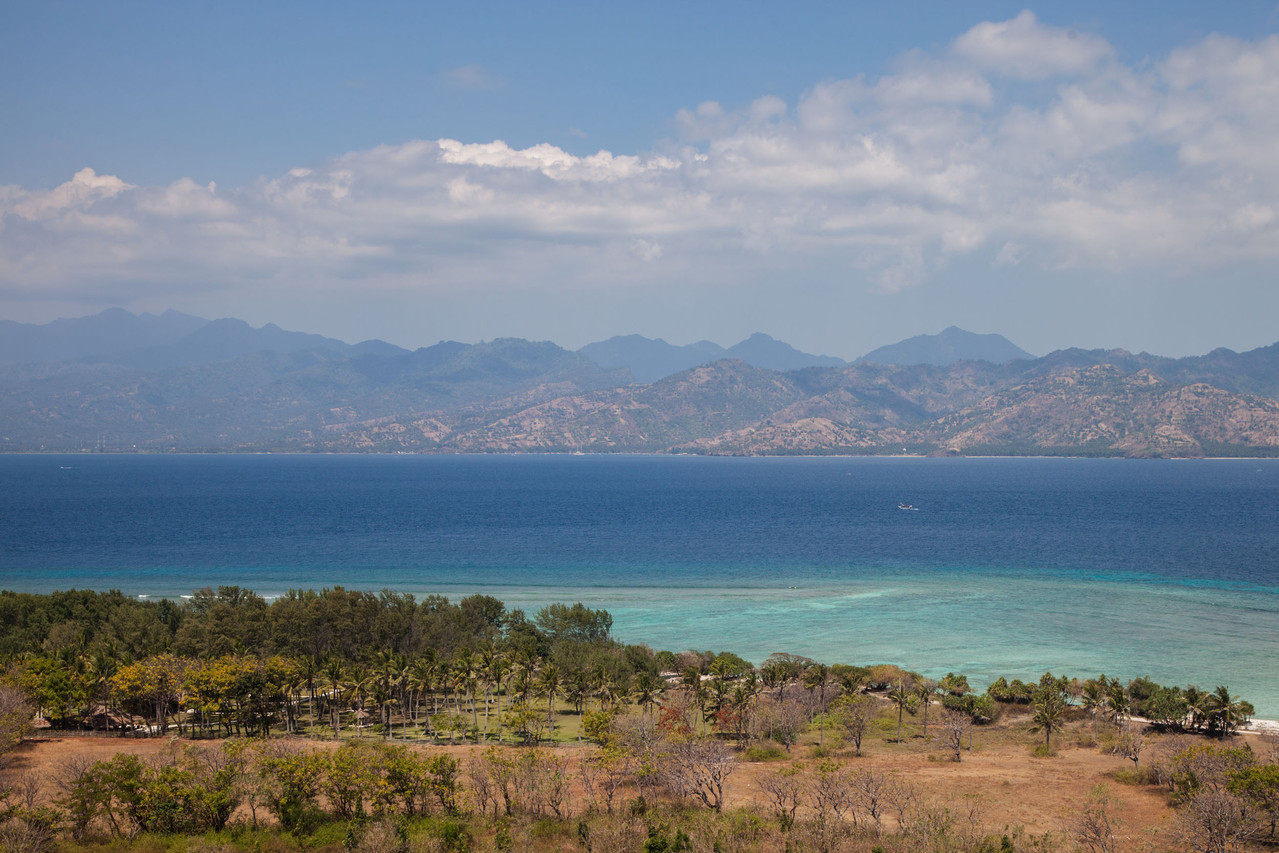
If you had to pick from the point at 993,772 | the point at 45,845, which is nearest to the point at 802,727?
the point at 993,772

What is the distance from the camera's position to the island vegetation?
33156mm

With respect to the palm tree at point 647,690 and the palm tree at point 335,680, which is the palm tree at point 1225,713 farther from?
the palm tree at point 335,680

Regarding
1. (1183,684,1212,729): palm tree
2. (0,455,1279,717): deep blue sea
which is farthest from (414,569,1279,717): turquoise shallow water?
(1183,684,1212,729): palm tree

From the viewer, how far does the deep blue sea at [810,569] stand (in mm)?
72688

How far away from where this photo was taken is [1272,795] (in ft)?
108

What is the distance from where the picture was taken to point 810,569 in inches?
4407

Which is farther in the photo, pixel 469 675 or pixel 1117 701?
pixel 469 675

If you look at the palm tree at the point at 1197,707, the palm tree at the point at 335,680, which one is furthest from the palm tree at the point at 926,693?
the palm tree at the point at 335,680

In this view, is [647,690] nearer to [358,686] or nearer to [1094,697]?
[358,686]

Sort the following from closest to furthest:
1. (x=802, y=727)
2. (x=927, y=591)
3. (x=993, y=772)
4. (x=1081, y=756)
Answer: (x=993, y=772)
(x=1081, y=756)
(x=802, y=727)
(x=927, y=591)

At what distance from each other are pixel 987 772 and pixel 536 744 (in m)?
27.0

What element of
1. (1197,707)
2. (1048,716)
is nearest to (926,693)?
(1048,716)

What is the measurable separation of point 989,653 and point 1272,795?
3821 centimetres

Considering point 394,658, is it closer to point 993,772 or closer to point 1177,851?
point 993,772
